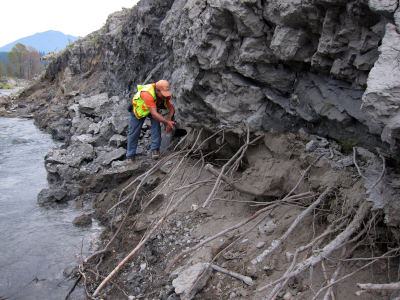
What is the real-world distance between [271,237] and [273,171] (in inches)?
30.9

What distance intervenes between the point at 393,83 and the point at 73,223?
4.53 meters

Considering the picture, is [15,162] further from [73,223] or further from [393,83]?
[393,83]

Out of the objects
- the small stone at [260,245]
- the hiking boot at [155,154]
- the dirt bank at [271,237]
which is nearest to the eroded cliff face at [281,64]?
the dirt bank at [271,237]

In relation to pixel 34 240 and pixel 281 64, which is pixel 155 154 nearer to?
pixel 34 240

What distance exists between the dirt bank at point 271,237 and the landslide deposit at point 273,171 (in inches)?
0.5

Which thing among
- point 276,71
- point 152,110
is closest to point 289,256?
point 276,71

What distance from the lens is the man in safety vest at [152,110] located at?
473 cm

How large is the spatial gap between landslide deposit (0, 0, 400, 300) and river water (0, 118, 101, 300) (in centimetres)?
24

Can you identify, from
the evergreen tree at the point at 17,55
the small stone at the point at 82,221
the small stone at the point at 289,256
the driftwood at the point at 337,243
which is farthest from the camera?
the evergreen tree at the point at 17,55

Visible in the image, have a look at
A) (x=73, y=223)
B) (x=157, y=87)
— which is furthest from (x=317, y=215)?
(x=73, y=223)

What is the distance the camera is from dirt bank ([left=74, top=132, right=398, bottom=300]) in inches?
84.0

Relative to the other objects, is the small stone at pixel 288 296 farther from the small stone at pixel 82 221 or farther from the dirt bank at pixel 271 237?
the small stone at pixel 82 221

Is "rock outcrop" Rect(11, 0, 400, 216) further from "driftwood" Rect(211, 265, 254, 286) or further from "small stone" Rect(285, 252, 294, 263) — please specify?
"driftwood" Rect(211, 265, 254, 286)

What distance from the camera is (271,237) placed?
2801 millimetres
